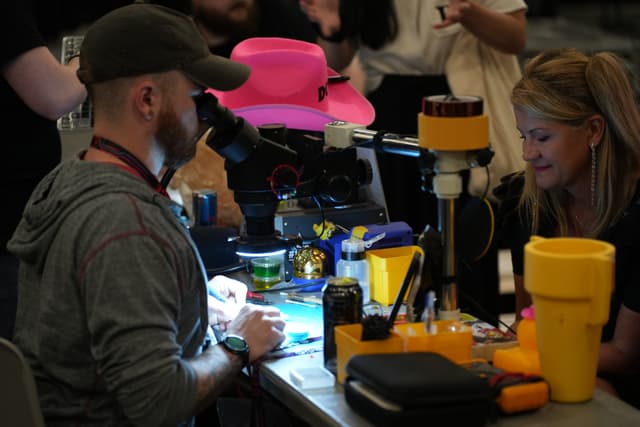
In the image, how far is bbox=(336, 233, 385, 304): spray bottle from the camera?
2578 mm

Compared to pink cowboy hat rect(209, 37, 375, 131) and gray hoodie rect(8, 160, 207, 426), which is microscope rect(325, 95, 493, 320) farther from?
pink cowboy hat rect(209, 37, 375, 131)

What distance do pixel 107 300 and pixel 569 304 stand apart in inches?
33.1

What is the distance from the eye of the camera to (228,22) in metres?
3.86

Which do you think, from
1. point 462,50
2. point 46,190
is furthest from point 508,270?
point 46,190

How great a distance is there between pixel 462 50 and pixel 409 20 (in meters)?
0.23

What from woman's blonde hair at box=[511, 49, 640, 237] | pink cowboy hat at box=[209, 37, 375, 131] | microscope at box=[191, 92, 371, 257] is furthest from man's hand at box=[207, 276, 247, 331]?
woman's blonde hair at box=[511, 49, 640, 237]

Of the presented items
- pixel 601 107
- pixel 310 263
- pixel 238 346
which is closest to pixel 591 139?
pixel 601 107

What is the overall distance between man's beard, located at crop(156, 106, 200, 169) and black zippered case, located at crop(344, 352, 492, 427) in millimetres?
590

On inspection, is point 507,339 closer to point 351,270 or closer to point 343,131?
point 351,270

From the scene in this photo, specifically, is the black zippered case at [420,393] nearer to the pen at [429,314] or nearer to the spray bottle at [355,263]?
the pen at [429,314]

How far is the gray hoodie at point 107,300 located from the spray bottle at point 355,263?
1.86 ft

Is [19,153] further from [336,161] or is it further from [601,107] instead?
[601,107]

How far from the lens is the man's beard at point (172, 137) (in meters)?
2.05

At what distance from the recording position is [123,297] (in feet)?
6.12
